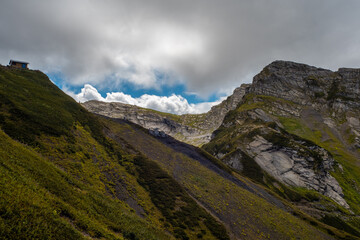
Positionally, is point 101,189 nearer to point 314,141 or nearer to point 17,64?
point 17,64

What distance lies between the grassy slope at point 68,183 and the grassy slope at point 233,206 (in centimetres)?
567

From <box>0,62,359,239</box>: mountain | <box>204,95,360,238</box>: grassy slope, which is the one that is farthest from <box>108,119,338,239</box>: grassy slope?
<box>204,95,360,238</box>: grassy slope

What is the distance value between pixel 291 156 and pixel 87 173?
112116 mm

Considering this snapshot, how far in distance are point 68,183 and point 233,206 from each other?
3927cm

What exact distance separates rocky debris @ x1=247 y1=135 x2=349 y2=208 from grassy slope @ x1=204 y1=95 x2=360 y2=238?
575 cm

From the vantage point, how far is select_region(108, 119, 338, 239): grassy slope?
124 ft

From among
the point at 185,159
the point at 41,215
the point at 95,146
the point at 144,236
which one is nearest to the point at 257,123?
the point at 185,159

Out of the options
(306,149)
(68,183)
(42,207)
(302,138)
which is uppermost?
(302,138)

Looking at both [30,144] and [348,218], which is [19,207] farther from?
[348,218]

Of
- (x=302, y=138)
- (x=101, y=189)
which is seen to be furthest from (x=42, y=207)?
(x=302, y=138)

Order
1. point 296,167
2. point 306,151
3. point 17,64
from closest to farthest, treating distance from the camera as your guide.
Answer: point 17,64 → point 296,167 → point 306,151

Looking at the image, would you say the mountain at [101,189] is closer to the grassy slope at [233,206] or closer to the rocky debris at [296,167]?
the grassy slope at [233,206]

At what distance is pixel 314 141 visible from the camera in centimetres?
13550

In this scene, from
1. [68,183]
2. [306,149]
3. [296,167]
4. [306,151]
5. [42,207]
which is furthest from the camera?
[306,149]
